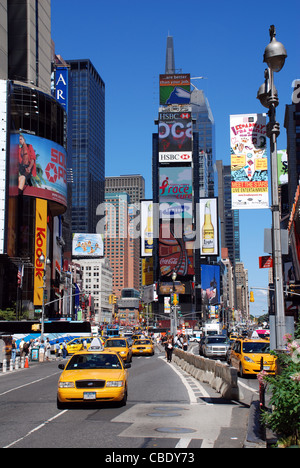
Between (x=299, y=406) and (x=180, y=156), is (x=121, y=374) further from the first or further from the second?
(x=180, y=156)

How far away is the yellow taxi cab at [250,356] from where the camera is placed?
2446 centimetres

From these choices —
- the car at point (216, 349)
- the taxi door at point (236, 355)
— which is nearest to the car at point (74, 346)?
the car at point (216, 349)

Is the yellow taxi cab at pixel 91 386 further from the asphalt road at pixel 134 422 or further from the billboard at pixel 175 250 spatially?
the billboard at pixel 175 250

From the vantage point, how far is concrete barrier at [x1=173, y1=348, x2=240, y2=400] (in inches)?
677

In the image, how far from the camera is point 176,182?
164 m

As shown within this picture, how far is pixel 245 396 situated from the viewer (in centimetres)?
1834

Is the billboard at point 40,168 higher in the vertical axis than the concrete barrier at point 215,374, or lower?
higher

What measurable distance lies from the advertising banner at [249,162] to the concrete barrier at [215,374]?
4.90 m

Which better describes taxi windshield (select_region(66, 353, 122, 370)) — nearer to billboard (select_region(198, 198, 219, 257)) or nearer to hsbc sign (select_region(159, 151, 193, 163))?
hsbc sign (select_region(159, 151, 193, 163))

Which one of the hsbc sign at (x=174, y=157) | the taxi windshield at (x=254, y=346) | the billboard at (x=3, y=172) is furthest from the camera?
the hsbc sign at (x=174, y=157)

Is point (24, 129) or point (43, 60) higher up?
point (43, 60)

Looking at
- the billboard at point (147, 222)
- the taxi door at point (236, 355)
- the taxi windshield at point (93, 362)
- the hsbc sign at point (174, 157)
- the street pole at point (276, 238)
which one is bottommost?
the taxi door at point (236, 355)
